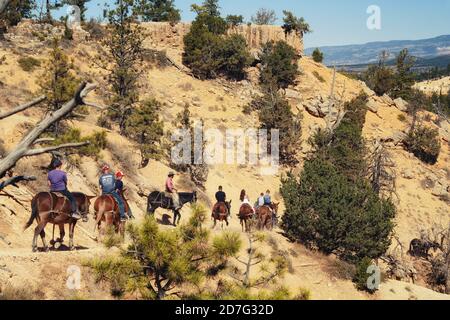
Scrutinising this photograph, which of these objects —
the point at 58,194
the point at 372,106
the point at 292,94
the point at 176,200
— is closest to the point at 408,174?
the point at 372,106

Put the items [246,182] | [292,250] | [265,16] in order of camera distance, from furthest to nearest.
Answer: [265,16], [246,182], [292,250]

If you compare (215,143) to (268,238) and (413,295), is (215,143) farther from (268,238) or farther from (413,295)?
(413,295)

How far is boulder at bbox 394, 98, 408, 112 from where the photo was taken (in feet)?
184

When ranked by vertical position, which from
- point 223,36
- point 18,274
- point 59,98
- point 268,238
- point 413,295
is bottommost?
point 413,295

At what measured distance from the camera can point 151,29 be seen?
54.9 metres

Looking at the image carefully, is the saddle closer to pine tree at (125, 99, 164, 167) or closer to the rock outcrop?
pine tree at (125, 99, 164, 167)

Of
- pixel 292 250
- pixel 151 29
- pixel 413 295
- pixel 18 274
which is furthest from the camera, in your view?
pixel 151 29

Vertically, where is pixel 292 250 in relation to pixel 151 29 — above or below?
below

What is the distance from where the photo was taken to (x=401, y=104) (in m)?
56.2

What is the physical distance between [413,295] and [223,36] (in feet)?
126

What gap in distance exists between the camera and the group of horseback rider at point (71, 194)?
15.4 meters

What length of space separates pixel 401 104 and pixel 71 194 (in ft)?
155

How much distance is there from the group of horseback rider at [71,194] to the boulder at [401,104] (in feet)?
142

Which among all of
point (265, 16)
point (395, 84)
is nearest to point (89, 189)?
point (395, 84)
